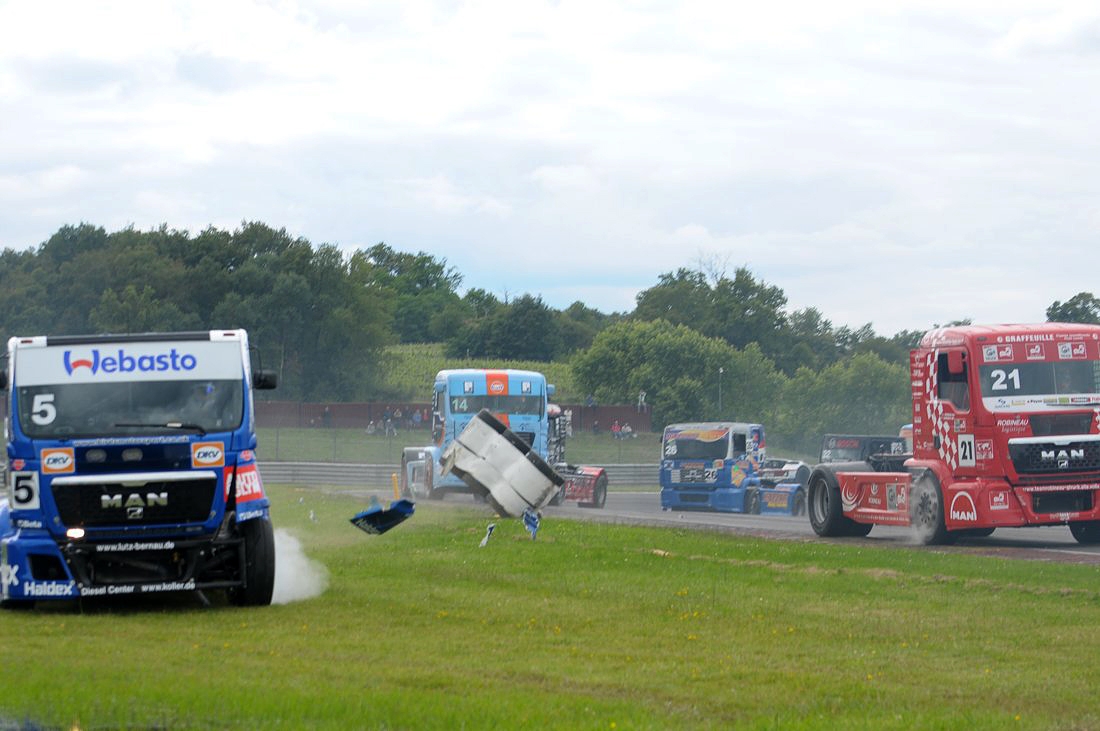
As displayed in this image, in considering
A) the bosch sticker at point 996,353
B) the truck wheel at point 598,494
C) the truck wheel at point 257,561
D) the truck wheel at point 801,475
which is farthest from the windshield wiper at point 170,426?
the truck wheel at point 598,494

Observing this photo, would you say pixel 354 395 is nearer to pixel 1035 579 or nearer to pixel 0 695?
pixel 1035 579

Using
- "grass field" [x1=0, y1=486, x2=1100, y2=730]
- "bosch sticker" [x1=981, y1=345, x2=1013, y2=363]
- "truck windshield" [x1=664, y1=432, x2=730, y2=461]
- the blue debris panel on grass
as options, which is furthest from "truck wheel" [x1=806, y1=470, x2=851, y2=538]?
"truck windshield" [x1=664, y1=432, x2=730, y2=461]

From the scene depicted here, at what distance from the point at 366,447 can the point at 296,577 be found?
164 ft

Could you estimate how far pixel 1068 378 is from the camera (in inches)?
864

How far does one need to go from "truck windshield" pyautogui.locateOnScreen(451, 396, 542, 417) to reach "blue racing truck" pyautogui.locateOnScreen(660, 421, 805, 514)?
13.9ft

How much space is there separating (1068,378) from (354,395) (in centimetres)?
6996

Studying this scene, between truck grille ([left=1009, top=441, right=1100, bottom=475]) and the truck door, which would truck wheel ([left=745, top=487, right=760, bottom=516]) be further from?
truck grille ([left=1009, top=441, right=1100, bottom=475])

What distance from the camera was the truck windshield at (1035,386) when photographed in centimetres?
2188

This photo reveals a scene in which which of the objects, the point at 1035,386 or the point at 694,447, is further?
the point at 694,447

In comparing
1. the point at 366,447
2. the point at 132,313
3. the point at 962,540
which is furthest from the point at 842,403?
the point at 962,540

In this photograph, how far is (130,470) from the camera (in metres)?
13.9

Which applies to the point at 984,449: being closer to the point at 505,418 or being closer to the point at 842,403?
the point at 505,418

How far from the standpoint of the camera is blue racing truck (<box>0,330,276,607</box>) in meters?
13.8

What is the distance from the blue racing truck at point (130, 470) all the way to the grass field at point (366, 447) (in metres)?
49.6
